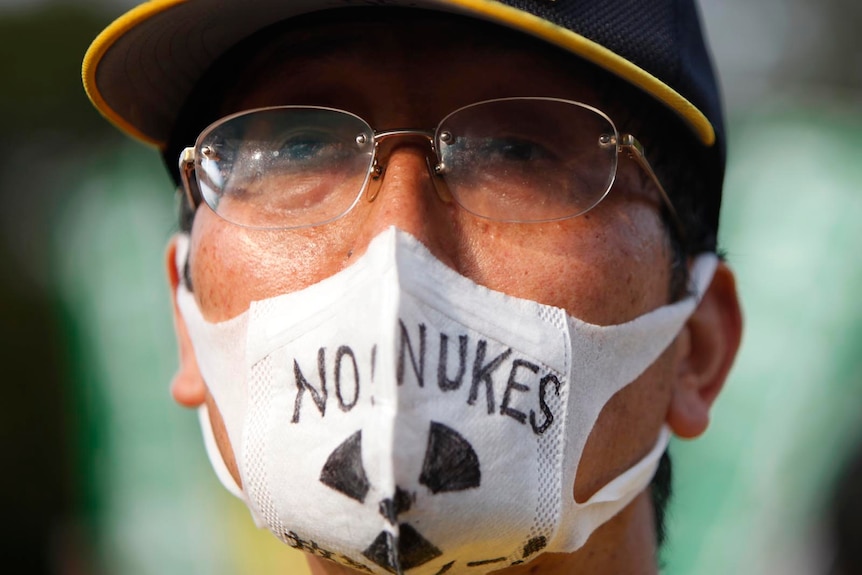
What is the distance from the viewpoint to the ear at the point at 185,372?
2.47m

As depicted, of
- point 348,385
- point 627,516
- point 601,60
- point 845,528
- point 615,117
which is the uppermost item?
point 601,60

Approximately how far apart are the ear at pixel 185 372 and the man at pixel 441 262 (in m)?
0.01

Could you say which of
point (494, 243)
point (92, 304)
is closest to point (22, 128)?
point (92, 304)

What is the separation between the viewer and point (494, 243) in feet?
6.48

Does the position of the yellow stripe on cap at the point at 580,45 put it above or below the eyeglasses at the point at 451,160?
above

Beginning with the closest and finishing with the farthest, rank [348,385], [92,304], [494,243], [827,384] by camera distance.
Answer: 1. [348,385]
2. [494,243]
3. [827,384]
4. [92,304]

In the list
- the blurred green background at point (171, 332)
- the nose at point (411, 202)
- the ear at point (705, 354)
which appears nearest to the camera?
the nose at point (411, 202)

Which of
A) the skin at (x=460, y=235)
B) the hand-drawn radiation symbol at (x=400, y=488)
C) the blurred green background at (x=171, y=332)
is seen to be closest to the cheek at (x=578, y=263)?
the skin at (x=460, y=235)

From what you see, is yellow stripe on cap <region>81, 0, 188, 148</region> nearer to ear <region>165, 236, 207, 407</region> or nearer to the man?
the man

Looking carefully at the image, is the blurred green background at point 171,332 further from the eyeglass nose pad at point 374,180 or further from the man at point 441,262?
the eyeglass nose pad at point 374,180

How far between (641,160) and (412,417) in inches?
35.1

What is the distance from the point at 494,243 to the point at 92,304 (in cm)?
505

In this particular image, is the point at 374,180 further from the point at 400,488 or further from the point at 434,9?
the point at 400,488

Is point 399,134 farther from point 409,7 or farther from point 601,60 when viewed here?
point 601,60
